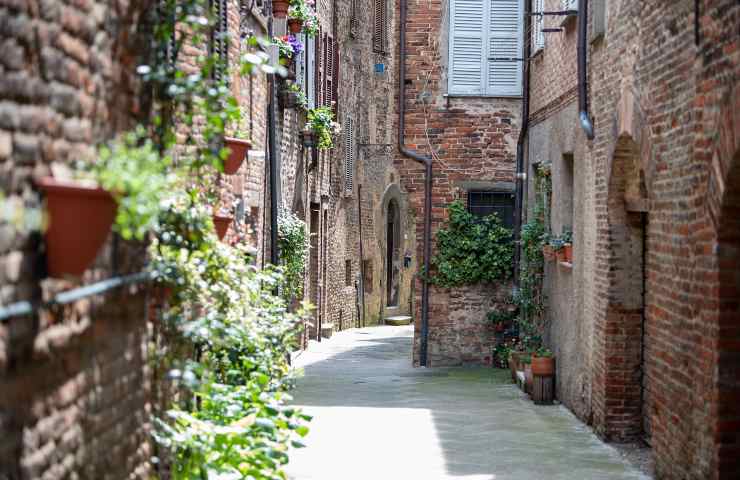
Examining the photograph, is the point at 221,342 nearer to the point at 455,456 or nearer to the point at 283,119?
the point at 455,456

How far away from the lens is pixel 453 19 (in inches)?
696

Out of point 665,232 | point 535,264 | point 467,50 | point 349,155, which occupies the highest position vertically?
point 467,50

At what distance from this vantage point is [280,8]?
13.3m

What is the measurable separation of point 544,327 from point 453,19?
553cm

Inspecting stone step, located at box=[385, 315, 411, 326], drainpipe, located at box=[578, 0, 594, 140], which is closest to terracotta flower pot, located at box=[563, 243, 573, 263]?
drainpipe, located at box=[578, 0, 594, 140]

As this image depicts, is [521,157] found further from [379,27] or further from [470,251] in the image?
[379,27]

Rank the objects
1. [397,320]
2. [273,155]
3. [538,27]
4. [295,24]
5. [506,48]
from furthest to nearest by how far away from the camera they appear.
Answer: [397,320] < [506,48] < [538,27] < [295,24] < [273,155]

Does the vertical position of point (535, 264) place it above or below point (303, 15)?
below

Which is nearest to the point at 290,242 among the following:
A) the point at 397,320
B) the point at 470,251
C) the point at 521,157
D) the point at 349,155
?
the point at 470,251

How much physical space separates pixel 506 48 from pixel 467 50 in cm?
62

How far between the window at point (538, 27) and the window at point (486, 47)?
1006 mm

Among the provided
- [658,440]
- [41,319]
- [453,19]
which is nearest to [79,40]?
[41,319]

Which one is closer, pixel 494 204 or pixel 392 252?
pixel 494 204

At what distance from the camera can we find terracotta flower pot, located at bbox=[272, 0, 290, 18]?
43.2ft
